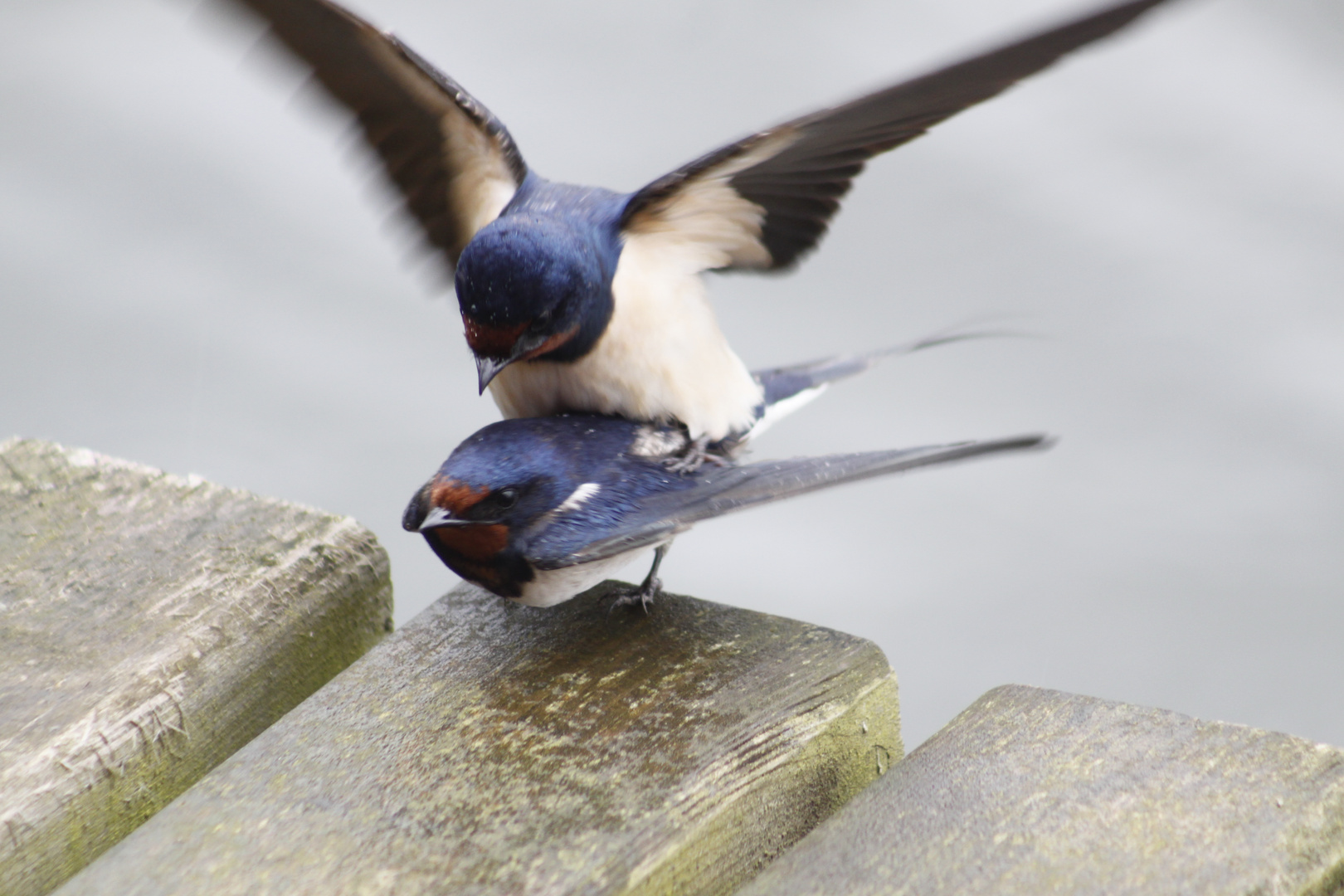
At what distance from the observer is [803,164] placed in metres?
1.68

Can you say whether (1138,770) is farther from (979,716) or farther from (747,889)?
(747,889)

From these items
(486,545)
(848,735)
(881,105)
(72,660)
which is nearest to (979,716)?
(848,735)

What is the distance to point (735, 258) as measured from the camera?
188 centimetres

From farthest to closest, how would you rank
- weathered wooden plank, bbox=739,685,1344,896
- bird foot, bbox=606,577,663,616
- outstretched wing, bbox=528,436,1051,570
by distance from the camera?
bird foot, bbox=606,577,663,616
outstretched wing, bbox=528,436,1051,570
weathered wooden plank, bbox=739,685,1344,896

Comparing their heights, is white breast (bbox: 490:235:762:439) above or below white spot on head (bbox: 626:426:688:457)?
above

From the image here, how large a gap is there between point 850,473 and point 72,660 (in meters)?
0.74

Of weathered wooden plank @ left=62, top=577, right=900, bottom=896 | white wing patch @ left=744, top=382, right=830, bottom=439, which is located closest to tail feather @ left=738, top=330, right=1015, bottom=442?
white wing patch @ left=744, top=382, right=830, bottom=439

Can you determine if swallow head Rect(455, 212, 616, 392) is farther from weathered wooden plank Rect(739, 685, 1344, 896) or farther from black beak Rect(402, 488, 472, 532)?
weathered wooden plank Rect(739, 685, 1344, 896)

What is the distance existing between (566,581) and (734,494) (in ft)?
0.63

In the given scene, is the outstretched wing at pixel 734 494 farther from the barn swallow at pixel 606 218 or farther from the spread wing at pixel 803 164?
the spread wing at pixel 803 164

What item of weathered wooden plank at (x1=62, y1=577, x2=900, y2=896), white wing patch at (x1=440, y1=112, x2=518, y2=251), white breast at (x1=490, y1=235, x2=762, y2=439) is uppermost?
white wing patch at (x1=440, y1=112, x2=518, y2=251)

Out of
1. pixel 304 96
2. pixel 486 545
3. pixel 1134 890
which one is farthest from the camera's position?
pixel 304 96

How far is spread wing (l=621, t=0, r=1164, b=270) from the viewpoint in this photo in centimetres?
133

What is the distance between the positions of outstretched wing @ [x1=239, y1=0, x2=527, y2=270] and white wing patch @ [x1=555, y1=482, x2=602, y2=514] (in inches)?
21.9
